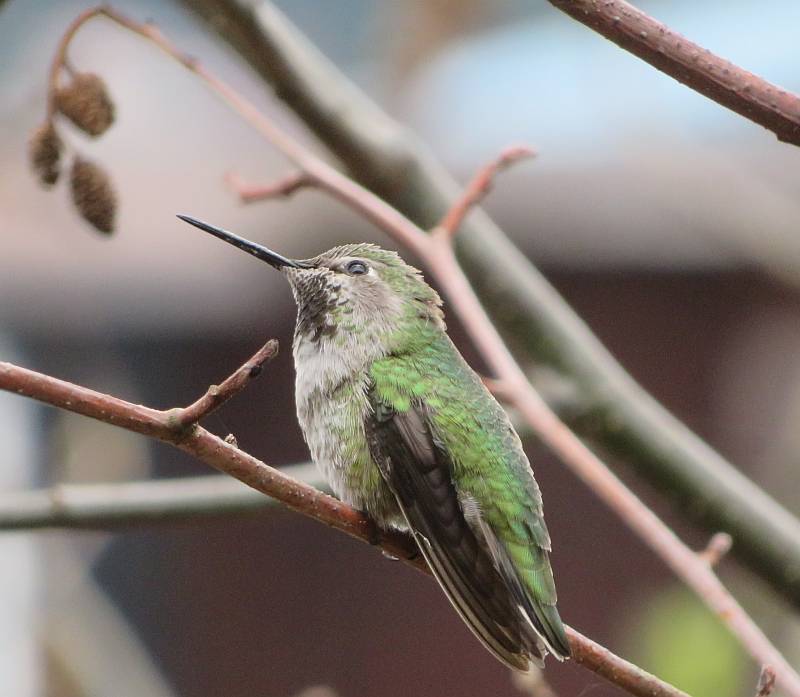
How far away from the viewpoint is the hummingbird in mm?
2332

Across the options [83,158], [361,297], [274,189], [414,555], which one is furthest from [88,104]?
[414,555]

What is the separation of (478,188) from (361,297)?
382 mm

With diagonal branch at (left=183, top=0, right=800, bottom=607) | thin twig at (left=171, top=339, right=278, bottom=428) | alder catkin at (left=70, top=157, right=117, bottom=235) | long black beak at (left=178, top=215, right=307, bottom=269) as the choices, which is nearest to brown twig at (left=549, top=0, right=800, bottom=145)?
thin twig at (left=171, top=339, right=278, bottom=428)

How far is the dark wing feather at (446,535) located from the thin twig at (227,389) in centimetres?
82

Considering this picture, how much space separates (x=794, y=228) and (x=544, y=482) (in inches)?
82.1

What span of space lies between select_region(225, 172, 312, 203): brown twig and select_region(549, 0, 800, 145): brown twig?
1.22m

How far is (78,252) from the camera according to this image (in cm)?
650

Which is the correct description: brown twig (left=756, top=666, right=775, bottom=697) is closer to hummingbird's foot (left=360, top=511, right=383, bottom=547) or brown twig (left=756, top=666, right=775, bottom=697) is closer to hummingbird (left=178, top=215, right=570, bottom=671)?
hummingbird (left=178, top=215, right=570, bottom=671)

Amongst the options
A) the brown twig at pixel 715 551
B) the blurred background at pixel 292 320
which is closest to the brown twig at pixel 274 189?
the brown twig at pixel 715 551

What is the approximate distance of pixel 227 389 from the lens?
1577 mm

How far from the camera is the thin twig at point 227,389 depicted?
1.56 m

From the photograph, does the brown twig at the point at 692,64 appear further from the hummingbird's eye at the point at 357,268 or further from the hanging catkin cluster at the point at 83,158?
the hummingbird's eye at the point at 357,268

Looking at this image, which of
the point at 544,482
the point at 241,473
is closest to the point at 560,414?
the point at 241,473

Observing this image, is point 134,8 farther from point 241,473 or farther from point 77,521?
point 241,473
